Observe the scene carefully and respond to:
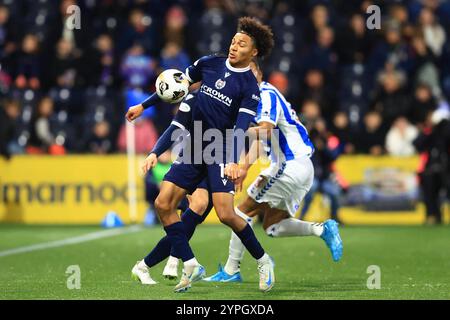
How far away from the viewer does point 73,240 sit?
15.3 meters

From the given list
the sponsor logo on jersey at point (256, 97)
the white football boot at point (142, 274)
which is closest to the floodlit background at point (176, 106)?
the white football boot at point (142, 274)

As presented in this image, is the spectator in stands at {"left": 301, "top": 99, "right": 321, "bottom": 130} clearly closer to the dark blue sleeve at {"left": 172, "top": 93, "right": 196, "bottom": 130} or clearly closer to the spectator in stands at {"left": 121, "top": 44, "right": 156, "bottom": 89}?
the spectator in stands at {"left": 121, "top": 44, "right": 156, "bottom": 89}

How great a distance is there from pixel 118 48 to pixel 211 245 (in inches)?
291

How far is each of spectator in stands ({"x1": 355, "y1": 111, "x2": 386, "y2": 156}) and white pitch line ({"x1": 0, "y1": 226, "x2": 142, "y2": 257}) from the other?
4.41m

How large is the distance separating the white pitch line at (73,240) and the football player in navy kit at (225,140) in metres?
4.29

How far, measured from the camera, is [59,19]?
68.9 ft

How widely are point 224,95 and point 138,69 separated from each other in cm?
1049

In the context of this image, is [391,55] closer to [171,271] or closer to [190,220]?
[190,220]

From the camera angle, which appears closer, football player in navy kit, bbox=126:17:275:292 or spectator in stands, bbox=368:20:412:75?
football player in navy kit, bbox=126:17:275:292

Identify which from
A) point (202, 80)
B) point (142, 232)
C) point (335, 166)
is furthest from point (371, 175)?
point (202, 80)

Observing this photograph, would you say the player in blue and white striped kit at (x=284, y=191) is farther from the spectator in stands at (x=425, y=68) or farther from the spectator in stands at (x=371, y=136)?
the spectator in stands at (x=425, y=68)

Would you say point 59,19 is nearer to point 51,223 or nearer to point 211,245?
point 51,223

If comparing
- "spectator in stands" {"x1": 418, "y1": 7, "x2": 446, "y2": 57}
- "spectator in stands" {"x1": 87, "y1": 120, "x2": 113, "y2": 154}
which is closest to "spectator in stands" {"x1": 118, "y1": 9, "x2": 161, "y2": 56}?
"spectator in stands" {"x1": 87, "y1": 120, "x2": 113, "y2": 154}

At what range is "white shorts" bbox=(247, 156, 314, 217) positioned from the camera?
10594 millimetres
